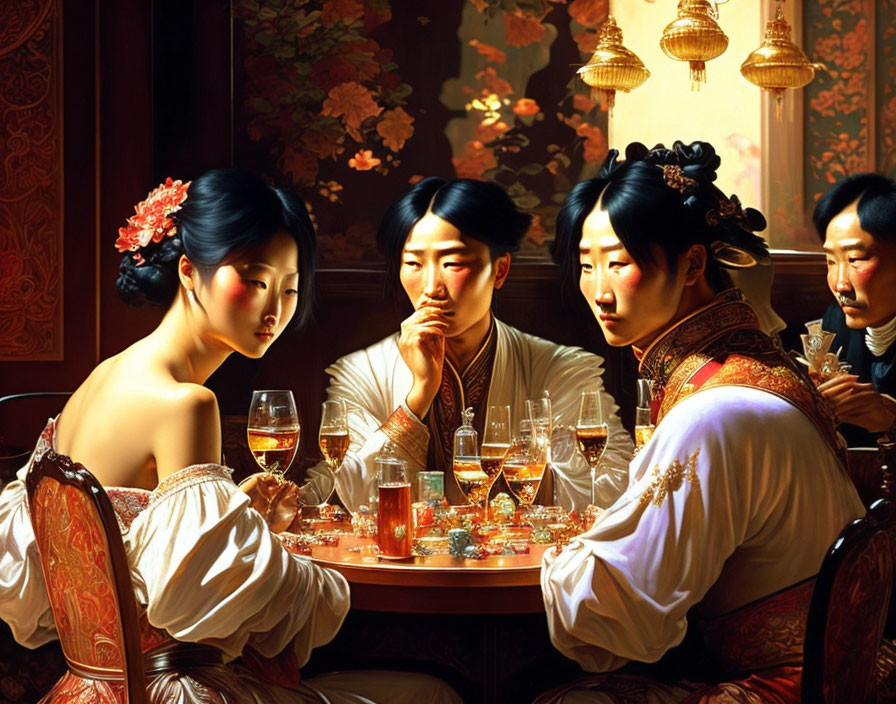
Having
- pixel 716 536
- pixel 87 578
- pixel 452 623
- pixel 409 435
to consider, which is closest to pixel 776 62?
pixel 409 435

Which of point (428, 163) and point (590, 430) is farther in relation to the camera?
point (428, 163)

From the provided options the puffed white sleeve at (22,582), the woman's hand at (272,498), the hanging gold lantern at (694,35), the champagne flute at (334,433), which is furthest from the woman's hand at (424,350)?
the puffed white sleeve at (22,582)

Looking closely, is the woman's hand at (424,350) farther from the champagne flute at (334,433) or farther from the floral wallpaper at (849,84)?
the floral wallpaper at (849,84)

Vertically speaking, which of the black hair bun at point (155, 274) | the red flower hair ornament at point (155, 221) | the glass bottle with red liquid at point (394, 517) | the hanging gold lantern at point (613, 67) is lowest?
the glass bottle with red liquid at point (394, 517)

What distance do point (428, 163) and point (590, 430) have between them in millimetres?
1891

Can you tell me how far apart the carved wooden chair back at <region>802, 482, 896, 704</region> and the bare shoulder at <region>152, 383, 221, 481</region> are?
120cm

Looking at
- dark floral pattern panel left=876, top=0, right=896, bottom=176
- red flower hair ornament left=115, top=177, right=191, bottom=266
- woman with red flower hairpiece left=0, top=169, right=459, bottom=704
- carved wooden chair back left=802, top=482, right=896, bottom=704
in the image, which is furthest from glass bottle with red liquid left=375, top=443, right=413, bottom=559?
dark floral pattern panel left=876, top=0, right=896, bottom=176

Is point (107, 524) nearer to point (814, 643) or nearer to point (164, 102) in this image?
point (814, 643)

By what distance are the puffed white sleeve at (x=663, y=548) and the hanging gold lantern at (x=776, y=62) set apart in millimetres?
1576

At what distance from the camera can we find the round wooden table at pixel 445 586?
2.26m

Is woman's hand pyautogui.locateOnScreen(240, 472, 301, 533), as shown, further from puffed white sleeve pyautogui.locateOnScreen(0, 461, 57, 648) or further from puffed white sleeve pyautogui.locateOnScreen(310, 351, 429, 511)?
puffed white sleeve pyautogui.locateOnScreen(310, 351, 429, 511)

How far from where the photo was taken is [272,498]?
2531 mm

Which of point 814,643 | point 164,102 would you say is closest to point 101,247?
point 164,102

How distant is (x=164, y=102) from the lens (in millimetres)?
4145
